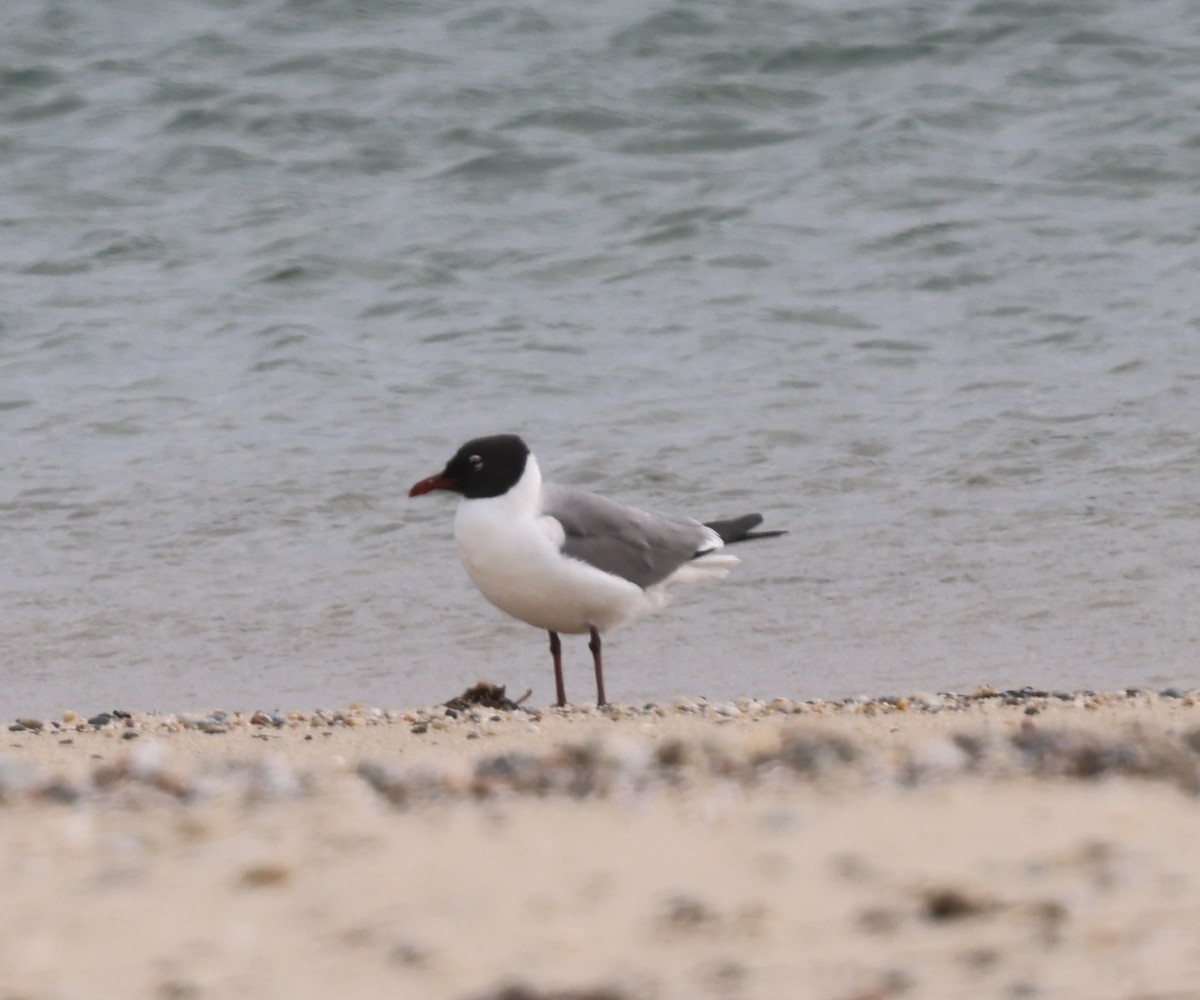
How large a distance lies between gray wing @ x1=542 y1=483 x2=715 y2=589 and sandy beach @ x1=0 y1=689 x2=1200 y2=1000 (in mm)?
2253

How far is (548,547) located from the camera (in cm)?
643

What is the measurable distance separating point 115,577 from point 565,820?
5.02 meters

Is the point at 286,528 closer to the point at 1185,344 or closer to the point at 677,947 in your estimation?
the point at 1185,344

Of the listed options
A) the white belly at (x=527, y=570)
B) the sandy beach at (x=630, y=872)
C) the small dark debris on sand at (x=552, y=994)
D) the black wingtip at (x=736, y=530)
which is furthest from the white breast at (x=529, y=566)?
the small dark debris on sand at (x=552, y=994)

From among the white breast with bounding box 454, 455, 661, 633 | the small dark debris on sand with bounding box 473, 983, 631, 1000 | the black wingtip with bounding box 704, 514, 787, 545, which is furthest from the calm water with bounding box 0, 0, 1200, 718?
the small dark debris on sand with bounding box 473, 983, 631, 1000

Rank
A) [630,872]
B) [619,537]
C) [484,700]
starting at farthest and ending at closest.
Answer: [619,537] < [484,700] < [630,872]

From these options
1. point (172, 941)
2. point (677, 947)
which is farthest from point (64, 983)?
point (677, 947)

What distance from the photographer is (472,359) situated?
1055cm

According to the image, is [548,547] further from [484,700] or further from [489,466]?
[484,700]

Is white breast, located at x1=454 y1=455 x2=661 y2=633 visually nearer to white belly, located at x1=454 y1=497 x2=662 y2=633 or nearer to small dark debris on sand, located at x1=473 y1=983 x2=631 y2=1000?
white belly, located at x1=454 y1=497 x2=662 y2=633

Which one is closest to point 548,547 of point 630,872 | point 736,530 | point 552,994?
point 736,530

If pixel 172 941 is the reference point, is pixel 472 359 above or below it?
below

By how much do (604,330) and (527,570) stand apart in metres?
4.57

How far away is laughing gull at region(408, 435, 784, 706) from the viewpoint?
641 cm
